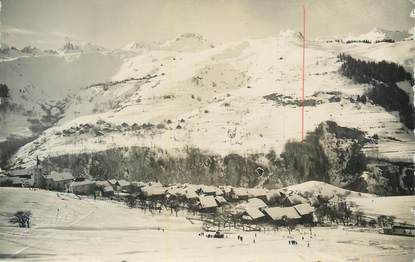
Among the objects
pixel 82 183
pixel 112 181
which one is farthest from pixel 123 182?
pixel 82 183

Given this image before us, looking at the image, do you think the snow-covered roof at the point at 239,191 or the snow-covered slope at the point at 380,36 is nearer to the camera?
the snow-covered roof at the point at 239,191

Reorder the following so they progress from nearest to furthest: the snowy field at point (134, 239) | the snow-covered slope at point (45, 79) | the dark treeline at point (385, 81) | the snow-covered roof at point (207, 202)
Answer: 1. the snowy field at point (134, 239)
2. the snow-covered slope at point (45, 79)
3. the snow-covered roof at point (207, 202)
4. the dark treeline at point (385, 81)

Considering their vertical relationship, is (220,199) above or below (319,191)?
below

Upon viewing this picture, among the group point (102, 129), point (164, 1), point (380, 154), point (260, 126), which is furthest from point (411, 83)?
point (102, 129)

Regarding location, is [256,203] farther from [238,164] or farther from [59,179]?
[59,179]

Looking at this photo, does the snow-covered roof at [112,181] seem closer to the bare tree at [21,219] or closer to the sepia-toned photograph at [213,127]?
the sepia-toned photograph at [213,127]

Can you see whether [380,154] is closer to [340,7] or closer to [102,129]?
[340,7]

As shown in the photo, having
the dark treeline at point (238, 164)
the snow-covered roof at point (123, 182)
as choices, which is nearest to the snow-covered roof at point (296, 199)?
the dark treeline at point (238, 164)
